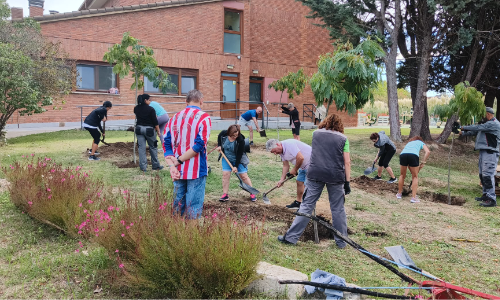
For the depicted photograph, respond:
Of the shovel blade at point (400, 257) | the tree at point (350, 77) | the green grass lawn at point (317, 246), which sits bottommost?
the green grass lawn at point (317, 246)

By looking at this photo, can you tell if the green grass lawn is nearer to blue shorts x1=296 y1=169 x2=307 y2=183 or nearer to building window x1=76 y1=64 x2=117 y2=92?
blue shorts x1=296 y1=169 x2=307 y2=183

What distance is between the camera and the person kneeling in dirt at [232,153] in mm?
7275

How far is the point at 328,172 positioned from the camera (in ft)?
16.8

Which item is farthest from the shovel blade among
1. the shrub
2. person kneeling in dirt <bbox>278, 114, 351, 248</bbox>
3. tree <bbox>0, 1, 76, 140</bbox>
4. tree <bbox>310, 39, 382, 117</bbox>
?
tree <bbox>0, 1, 76, 140</bbox>

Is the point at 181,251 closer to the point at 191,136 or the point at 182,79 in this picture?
the point at 191,136

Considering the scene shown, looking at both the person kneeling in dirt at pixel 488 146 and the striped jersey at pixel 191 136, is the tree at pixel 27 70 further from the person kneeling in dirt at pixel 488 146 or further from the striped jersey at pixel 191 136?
the person kneeling in dirt at pixel 488 146

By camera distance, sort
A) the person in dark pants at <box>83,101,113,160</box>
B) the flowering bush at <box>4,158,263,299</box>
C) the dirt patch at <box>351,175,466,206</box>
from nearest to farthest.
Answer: the flowering bush at <box>4,158,263,299</box>
the dirt patch at <box>351,175,466,206</box>
the person in dark pants at <box>83,101,113,160</box>

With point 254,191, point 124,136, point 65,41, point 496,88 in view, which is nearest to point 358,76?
point 254,191

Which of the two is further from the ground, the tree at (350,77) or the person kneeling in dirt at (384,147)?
the tree at (350,77)

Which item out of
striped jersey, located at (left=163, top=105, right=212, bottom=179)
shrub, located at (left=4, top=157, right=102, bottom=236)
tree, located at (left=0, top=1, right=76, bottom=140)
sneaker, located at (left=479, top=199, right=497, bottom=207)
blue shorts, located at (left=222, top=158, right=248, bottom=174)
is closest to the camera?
striped jersey, located at (left=163, top=105, right=212, bottom=179)

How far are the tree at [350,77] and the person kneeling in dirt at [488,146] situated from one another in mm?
2512

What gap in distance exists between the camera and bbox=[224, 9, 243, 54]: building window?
23.1 m

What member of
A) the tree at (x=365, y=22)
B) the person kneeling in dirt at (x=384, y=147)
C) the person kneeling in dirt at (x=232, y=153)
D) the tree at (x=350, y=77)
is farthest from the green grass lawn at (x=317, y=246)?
the tree at (x=365, y=22)

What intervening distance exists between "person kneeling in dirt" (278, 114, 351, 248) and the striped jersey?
1480 millimetres
